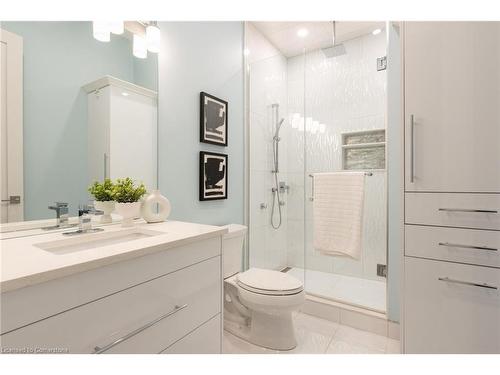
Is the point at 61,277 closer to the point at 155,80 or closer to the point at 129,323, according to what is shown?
the point at 129,323

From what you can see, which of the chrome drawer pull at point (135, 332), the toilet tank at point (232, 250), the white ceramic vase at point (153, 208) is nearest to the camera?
the chrome drawer pull at point (135, 332)

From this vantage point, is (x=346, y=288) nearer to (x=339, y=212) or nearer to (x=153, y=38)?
(x=339, y=212)

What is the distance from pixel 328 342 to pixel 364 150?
161 centimetres

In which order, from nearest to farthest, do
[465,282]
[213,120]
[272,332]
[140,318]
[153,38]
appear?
[140,318] → [465,282] → [153,38] → [272,332] → [213,120]

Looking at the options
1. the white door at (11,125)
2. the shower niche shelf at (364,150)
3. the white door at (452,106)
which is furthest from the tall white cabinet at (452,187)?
the white door at (11,125)

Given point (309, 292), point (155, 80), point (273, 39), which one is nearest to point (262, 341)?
point (309, 292)

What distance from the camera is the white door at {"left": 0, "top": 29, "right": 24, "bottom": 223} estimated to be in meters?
1.04

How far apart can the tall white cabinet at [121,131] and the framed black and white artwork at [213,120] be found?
402 millimetres

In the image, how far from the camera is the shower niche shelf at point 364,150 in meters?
2.34

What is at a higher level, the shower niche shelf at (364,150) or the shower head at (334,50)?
the shower head at (334,50)

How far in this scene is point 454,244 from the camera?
1182 millimetres

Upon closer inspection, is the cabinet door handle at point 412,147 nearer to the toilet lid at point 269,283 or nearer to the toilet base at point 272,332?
the toilet lid at point 269,283

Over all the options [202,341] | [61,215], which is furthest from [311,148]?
[61,215]
